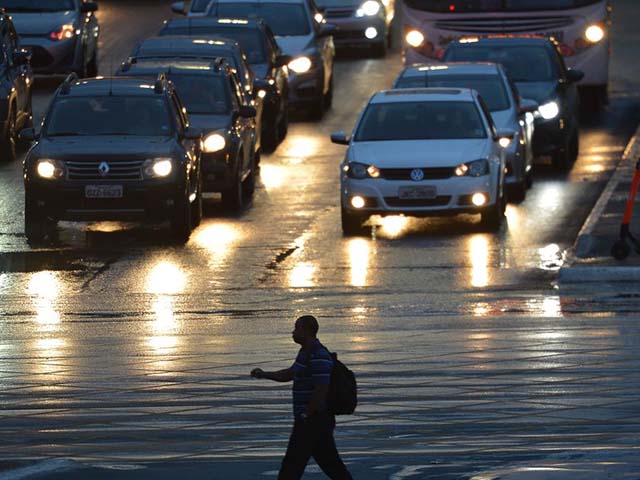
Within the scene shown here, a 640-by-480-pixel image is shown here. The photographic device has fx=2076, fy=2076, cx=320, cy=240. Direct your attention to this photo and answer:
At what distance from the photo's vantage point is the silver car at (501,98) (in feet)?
83.4

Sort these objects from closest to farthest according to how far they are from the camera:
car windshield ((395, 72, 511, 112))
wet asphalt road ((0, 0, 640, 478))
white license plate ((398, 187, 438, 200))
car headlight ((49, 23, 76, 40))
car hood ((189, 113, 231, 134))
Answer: wet asphalt road ((0, 0, 640, 478))
white license plate ((398, 187, 438, 200))
car hood ((189, 113, 231, 134))
car windshield ((395, 72, 511, 112))
car headlight ((49, 23, 76, 40))

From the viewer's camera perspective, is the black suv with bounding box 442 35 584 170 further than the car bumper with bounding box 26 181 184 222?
Yes

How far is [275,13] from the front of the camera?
34.8 m

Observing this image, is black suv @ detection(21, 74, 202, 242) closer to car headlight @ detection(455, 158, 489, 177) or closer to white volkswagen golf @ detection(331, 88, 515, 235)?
white volkswagen golf @ detection(331, 88, 515, 235)

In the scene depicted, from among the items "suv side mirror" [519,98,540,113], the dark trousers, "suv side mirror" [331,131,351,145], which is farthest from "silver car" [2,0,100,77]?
the dark trousers

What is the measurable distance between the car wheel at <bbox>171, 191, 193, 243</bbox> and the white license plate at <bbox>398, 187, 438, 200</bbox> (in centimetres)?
233

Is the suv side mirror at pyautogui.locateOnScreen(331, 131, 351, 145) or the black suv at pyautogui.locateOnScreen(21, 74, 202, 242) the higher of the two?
the black suv at pyautogui.locateOnScreen(21, 74, 202, 242)

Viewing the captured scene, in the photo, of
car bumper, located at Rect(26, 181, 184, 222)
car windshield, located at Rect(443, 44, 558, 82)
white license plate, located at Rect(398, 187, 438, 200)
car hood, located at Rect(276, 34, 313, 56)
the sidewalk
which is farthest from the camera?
car hood, located at Rect(276, 34, 313, 56)

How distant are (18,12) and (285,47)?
487 centimetres

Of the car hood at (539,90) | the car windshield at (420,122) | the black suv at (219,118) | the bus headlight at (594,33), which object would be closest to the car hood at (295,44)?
the bus headlight at (594,33)

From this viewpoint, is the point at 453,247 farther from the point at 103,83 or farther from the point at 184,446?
the point at 184,446

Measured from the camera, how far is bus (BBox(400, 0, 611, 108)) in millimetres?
33188

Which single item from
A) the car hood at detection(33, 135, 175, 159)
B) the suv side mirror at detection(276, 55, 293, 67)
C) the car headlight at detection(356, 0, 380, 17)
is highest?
the car hood at detection(33, 135, 175, 159)

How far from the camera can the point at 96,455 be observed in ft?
39.7
